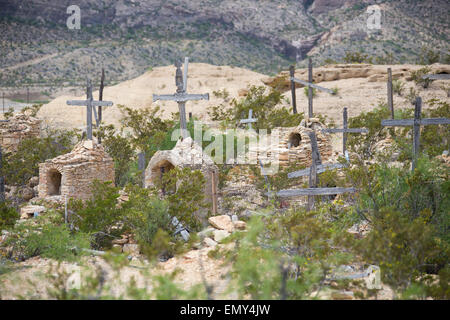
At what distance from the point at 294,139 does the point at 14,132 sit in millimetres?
10645

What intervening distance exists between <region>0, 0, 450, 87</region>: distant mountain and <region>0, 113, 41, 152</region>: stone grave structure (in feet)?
86.1

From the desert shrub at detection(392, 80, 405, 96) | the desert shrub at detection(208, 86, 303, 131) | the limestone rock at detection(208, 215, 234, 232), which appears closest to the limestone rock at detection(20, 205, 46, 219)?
the limestone rock at detection(208, 215, 234, 232)

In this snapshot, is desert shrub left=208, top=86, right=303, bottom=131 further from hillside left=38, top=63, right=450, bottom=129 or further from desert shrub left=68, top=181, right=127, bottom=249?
desert shrub left=68, top=181, right=127, bottom=249

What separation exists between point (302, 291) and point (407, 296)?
46.5 inches

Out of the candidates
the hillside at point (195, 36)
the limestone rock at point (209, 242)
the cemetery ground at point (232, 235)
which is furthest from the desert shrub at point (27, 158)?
the hillside at point (195, 36)

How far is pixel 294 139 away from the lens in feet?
50.9

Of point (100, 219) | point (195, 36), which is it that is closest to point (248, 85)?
point (100, 219)

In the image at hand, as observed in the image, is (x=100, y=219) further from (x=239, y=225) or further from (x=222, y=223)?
(x=239, y=225)

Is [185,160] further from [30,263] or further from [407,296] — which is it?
[407,296]

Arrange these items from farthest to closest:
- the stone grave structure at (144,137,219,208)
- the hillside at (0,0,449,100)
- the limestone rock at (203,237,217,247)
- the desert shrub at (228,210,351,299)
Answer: the hillside at (0,0,449,100) < the stone grave structure at (144,137,219,208) < the limestone rock at (203,237,217,247) < the desert shrub at (228,210,351,299)

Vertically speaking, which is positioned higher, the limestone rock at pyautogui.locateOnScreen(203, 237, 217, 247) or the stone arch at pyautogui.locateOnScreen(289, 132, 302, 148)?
the stone arch at pyautogui.locateOnScreen(289, 132, 302, 148)

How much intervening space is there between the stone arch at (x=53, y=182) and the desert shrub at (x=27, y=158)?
1.36 meters

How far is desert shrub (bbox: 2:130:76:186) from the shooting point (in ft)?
41.1

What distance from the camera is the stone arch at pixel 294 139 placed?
15.3 m
